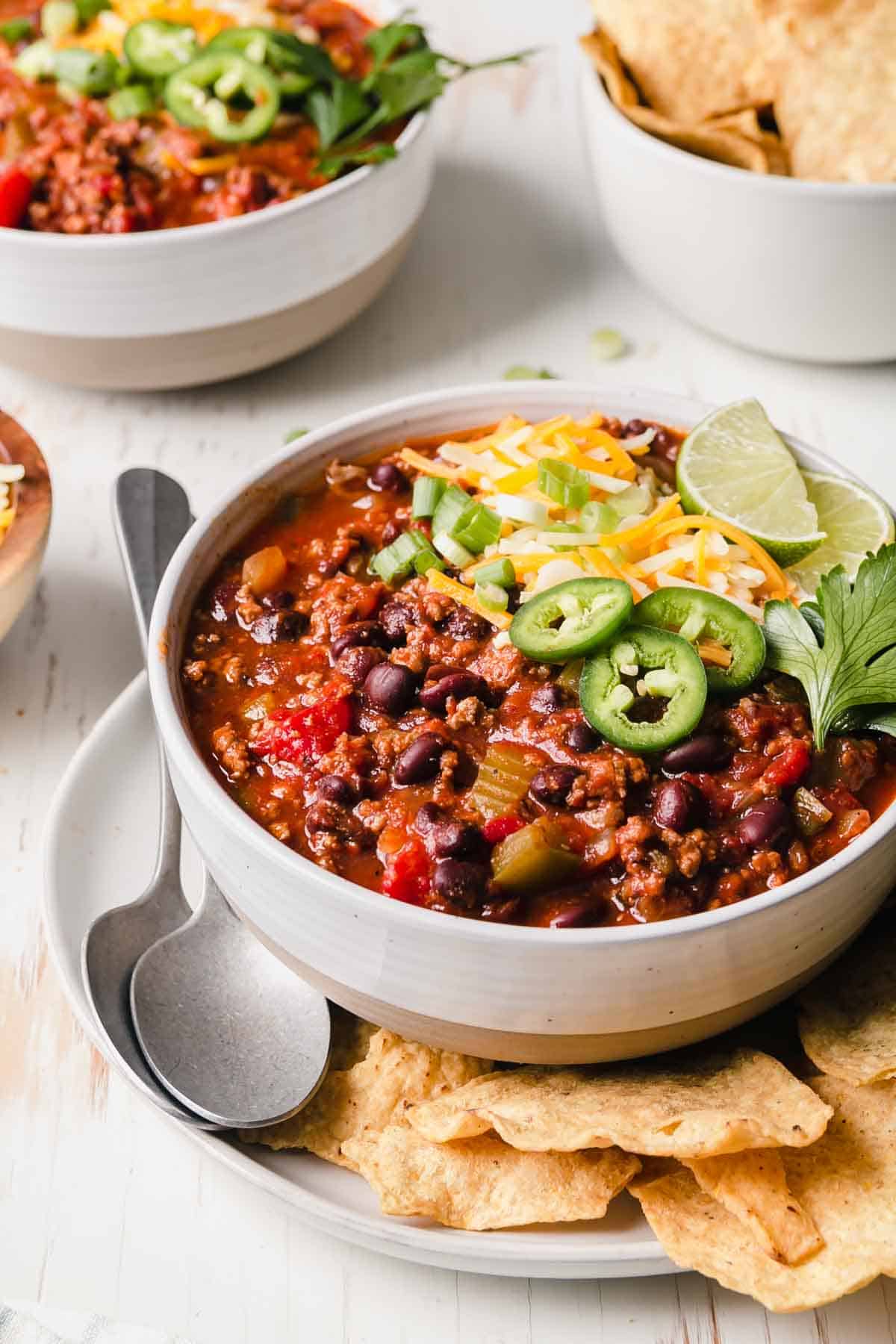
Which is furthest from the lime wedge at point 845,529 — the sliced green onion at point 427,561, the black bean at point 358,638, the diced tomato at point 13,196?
the diced tomato at point 13,196

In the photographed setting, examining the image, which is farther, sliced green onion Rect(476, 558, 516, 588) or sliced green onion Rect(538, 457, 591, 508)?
sliced green onion Rect(538, 457, 591, 508)

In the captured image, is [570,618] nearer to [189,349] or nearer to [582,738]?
[582,738]

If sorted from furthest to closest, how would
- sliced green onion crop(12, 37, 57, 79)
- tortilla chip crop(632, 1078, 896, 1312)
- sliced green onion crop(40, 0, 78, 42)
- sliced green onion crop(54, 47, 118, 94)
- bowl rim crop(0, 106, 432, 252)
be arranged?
sliced green onion crop(40, 0, 78, 42)
sliced green onion crop(12, 37, 57, 79)
sliced green onion crop(54, 47, 118, 94)
bowl rim crop(0, 106, 432, 252)
tortilla chip crop(632, 1078, 896, 1312)

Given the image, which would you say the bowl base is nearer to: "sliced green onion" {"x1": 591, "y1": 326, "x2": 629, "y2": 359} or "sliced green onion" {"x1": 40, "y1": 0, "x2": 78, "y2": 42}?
"sliced green onion" {"x1": 591, "y1": 326, "x2": 629, "y2": 359}

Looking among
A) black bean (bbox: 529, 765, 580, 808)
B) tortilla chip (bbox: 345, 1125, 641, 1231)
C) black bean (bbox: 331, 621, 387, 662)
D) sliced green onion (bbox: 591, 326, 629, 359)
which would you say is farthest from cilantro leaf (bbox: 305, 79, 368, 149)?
tortilla chip (bbox: 345, 1125, 641, 1231)

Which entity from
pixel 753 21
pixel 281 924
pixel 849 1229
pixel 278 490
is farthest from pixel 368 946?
pixel 753 21

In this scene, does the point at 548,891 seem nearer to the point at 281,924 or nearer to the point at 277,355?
the point at 281,924
